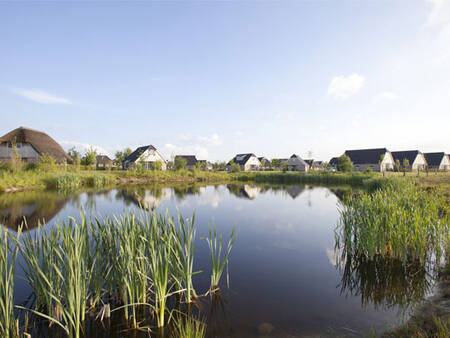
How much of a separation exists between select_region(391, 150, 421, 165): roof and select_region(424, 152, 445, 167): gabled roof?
761cm

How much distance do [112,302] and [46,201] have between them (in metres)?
13.1

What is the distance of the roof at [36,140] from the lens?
31.9 meters

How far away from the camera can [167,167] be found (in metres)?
47.3

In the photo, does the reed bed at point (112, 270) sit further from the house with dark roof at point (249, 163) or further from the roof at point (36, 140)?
the house with dark roof at point (249, 163)

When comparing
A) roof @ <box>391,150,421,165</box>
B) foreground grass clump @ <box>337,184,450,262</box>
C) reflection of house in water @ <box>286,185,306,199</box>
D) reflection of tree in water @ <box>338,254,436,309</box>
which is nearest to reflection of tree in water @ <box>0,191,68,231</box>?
reflection of tree in water @ <box>338,254,436,309</box>

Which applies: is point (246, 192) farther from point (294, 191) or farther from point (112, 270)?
point (112, 270)

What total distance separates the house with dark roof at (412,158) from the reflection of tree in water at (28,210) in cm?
5658

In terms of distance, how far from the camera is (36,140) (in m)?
33.2

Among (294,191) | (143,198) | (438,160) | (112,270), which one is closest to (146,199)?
(143,198)

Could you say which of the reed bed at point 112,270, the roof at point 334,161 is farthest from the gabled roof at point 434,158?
the reed bed at point 112,270

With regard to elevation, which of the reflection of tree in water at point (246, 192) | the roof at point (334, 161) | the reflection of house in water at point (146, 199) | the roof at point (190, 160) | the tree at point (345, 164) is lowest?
the reflection of tree in water at point (246, 192)

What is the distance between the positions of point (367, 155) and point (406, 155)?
900cm

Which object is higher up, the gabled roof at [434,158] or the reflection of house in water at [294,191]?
the gabled roof at [434,158]

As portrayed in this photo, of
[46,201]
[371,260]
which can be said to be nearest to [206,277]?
[371,260]
